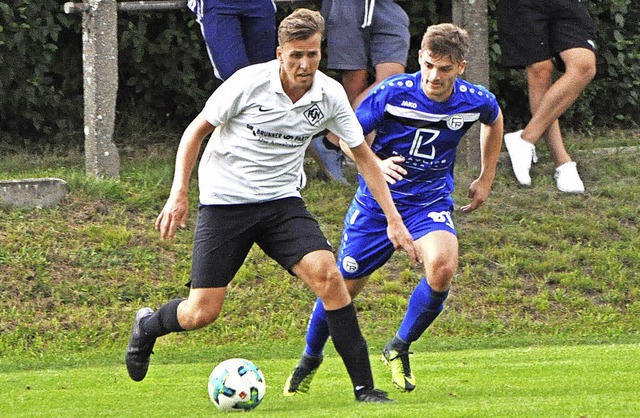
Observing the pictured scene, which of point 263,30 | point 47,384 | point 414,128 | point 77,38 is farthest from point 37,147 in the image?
point 414,128

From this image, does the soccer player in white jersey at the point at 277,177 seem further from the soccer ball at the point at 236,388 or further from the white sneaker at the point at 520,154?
the white sneaker at the point at 520,154

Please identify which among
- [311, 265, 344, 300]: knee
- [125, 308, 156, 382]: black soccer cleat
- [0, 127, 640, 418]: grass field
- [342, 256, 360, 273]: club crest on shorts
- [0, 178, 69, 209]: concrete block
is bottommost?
[0, 127, 640, 418]: grass field

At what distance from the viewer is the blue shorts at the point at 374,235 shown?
7957mm

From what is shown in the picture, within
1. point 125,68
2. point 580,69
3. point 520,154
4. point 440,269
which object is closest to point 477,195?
point 440,269

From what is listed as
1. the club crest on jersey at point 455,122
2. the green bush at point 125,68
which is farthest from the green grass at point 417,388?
the green bush at point 125,68

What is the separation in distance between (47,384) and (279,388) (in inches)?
54.8

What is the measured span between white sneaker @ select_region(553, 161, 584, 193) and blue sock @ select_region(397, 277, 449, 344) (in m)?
4.72

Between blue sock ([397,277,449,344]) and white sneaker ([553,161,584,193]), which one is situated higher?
blue sock ([397,277,449,344])

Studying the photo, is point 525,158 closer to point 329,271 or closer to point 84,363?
point 84,363

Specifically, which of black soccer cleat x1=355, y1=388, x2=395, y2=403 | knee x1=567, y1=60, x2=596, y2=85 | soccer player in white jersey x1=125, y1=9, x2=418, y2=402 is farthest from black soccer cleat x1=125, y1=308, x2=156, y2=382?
knee x1=567, y1=60, x2=596, y2=85

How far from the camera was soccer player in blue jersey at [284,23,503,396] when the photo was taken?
25.6 feet

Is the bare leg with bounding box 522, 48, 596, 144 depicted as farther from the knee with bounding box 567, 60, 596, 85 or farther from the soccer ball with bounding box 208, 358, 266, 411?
the soccer ball with bounding box 208, 358, 266, 411

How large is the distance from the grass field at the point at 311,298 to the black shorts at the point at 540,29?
48.3 inches

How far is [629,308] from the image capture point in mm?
10812
